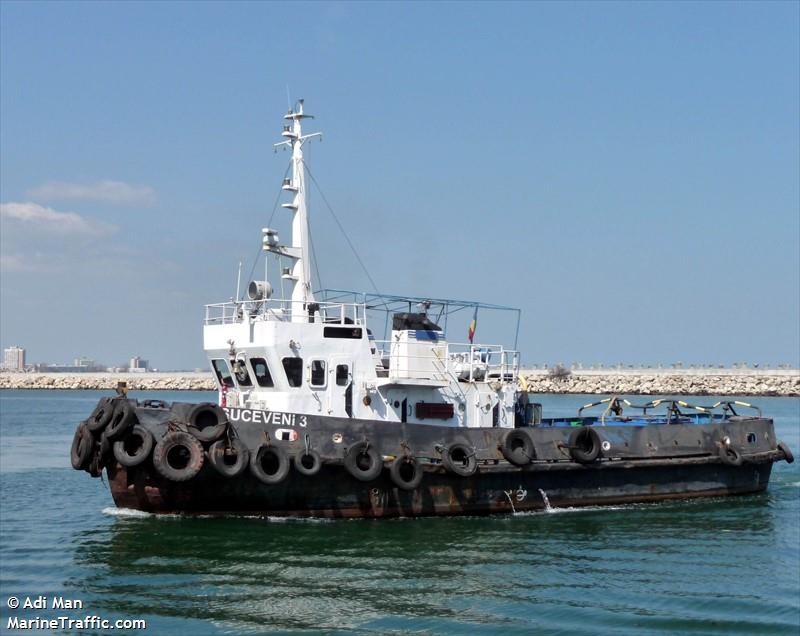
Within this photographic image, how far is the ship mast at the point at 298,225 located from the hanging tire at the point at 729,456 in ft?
29.7

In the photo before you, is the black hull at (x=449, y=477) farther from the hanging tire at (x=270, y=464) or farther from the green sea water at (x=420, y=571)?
the green sea water at (x=420, y=571)

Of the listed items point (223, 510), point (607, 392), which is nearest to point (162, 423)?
point (223, 510)

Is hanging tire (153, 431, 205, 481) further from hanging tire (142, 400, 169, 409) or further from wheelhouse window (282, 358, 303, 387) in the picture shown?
wheelhouse window (282, 358, 303, 387)

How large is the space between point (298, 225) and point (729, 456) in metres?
9.93

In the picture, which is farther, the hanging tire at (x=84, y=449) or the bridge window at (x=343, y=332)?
the bridge window at (x=343, y=332)

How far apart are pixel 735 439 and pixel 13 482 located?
16.1 m

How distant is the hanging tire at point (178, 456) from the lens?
48.0 feet

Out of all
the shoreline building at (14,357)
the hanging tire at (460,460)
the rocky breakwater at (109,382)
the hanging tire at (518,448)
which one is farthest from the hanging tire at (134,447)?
the shoreline building at (14,357)

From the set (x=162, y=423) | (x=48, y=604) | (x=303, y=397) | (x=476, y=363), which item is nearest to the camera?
(x=48, y=604)

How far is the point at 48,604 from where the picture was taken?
11852 millimetres

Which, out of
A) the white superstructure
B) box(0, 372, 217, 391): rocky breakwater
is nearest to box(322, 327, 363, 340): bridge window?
the white superstructure

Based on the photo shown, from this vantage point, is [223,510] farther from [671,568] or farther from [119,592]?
[671,568]

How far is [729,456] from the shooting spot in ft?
64.4

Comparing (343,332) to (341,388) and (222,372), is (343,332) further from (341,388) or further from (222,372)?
(222,372)
